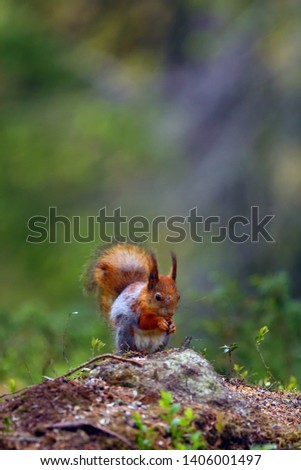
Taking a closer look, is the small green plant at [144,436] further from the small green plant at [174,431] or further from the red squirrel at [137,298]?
the red squirrel at [137,298]

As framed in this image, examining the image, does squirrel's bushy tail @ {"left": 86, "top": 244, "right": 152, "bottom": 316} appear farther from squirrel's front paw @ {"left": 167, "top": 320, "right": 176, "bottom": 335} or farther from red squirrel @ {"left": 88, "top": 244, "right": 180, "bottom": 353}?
squirrel's front paw @ {"left": 167, "top": 320, "right": 176, "bottom": 335}

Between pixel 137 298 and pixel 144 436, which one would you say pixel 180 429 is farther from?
pixel 137 298

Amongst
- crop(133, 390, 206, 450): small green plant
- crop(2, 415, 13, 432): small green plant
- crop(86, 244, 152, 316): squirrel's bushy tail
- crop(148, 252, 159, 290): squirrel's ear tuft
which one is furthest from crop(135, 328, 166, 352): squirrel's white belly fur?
crop(2, 415, 13, 432): small green plant

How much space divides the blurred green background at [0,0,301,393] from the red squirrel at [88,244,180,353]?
3.80 ft

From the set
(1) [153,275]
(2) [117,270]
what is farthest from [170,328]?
(2) [117,270]

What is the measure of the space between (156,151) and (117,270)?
6721 mm

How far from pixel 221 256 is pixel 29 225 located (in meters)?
3.26

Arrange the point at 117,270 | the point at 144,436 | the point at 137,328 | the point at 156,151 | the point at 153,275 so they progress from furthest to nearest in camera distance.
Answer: the point at 156,151 → the point at 117,270 → the point at 137,328 → the point at 153,275 → the point at 144,436

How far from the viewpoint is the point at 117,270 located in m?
5.01

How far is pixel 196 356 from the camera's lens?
145 inches

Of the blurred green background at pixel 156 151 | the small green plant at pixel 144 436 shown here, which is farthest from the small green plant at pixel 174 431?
the blurred green background at pixel 156 151

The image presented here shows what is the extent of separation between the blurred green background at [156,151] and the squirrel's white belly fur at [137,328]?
1358mm
